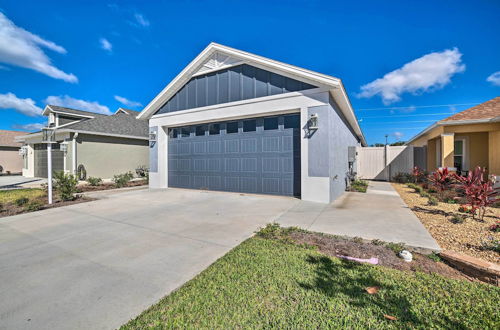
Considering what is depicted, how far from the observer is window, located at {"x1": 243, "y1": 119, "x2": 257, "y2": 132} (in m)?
8.55

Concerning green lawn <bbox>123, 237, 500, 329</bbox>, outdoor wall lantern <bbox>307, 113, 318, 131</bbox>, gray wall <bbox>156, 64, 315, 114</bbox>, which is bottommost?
green lawn <bbox>123, 237, 500, 329</bbox>

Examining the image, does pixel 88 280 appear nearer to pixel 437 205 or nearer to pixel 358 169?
pixel 437 205

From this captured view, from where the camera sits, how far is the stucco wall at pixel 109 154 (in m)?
13.1

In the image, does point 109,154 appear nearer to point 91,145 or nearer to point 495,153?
point 91,145

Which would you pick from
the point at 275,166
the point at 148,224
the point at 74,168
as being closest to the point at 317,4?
the point at 275,166

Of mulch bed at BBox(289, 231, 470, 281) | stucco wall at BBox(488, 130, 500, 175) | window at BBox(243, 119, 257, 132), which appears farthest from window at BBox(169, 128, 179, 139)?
stucco wall at BBox(488, 130, 500, 175)

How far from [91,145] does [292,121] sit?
13.0 meters

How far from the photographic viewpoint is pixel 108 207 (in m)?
6.62

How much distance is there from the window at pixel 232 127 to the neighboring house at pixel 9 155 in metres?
26.8

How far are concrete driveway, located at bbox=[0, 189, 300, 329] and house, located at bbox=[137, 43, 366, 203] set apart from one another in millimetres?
2170

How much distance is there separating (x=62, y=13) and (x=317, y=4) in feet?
33.2

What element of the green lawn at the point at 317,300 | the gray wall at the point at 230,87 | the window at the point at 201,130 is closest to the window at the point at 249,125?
the gray wall at the point at 230,87

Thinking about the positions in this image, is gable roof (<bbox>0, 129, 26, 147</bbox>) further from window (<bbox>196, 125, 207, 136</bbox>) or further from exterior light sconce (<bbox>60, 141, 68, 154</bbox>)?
window (<bbox>196, 125, 207, 136</bbox>)

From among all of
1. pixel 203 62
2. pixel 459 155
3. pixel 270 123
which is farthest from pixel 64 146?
pixel 459 155
